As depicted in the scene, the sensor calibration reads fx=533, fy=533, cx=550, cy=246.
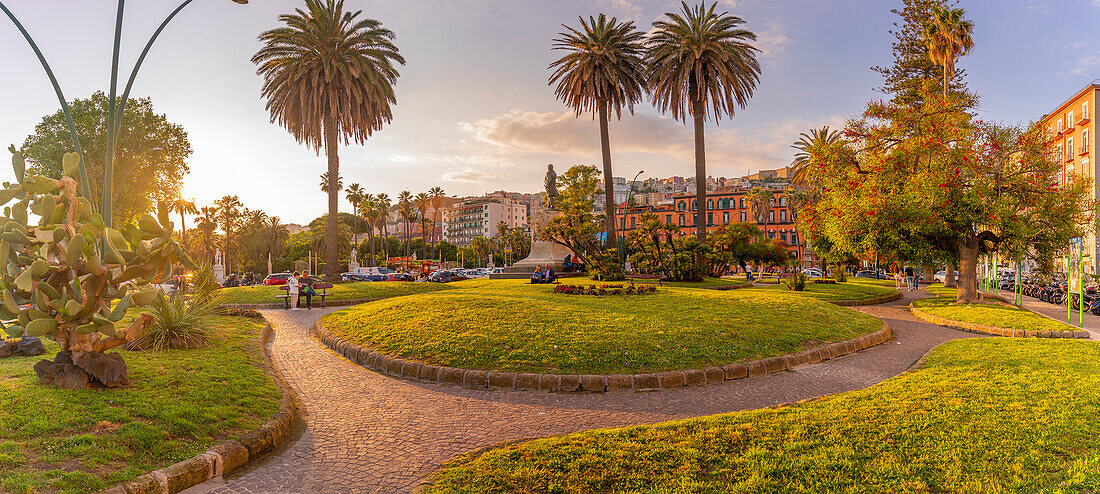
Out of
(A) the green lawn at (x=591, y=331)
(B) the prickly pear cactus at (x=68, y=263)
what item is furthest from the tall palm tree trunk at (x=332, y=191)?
(B) the prickly pear cactus at (x=68, y=263)

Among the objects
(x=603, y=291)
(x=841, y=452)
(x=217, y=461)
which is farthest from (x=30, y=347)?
(x=603, y=291)

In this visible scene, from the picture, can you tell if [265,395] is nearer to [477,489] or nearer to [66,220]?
[66,220]

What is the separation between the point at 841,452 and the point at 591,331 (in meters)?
6.43

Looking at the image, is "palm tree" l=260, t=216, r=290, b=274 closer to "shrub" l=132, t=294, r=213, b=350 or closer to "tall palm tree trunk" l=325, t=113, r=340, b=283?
"tall palm tree trunk" l=325, t=113, r=340, b=283

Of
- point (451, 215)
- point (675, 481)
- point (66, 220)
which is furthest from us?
point (451, 215)

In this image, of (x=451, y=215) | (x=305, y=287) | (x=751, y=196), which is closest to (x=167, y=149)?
(x=305, y=287)

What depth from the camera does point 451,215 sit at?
589 feet

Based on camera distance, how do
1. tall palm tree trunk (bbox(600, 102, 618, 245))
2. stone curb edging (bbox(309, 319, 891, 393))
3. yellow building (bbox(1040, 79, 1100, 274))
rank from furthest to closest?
yellow building (bbox(1040, 79, 1100, 274)) < tall palm tree trunk (bbox(600, 102, 618, 245)) < stone curb edging (bbox(309, 319, 891, 393))

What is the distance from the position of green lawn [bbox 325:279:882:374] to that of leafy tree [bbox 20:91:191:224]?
30.8 m

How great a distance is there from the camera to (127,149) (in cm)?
3612

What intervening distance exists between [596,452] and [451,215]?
178 meters

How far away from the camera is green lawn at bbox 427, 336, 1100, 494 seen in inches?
168

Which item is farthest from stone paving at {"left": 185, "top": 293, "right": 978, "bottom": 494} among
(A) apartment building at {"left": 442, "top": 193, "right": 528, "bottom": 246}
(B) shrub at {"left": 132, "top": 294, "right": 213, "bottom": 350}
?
(A) apartment building at {"left": 442, "top": 193, "right": 528, "bottom": 246}

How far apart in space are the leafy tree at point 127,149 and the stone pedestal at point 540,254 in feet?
81.0
